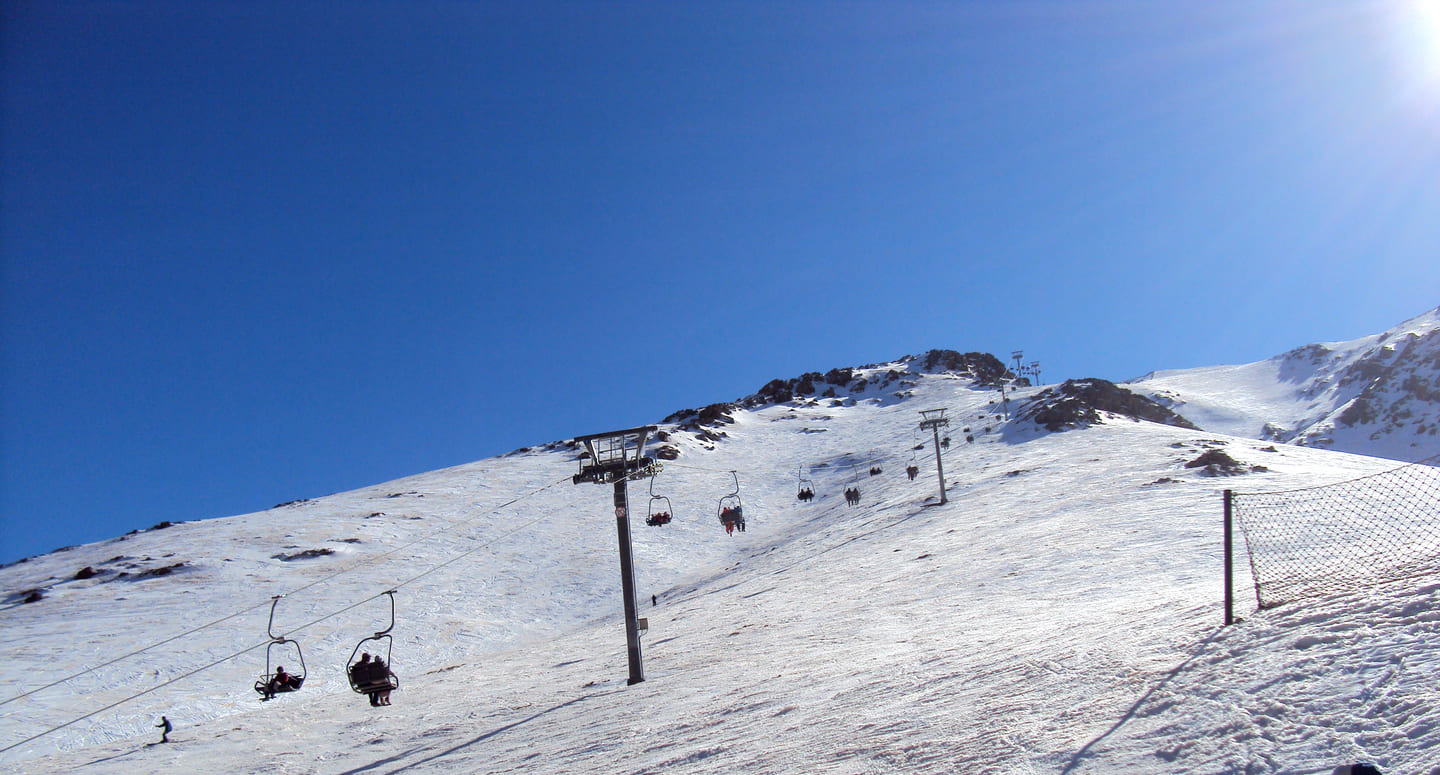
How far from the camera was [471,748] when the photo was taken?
16.2m

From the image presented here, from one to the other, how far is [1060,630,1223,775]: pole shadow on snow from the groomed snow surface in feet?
0.14

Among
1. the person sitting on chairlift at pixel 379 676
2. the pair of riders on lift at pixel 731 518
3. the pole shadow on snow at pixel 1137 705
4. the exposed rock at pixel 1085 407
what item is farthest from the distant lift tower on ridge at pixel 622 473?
the exposed rock at pixel 1085 407

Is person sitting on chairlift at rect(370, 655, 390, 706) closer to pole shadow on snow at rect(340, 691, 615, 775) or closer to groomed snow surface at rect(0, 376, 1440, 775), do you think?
groomed snow surface at rect(0, 376, 1440, 775)

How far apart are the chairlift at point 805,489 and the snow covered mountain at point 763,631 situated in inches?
65.0

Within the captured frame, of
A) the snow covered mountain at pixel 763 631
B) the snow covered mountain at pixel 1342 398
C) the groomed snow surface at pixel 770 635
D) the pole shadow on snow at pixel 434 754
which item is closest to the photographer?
the groomed snow surface at pixel 770 635

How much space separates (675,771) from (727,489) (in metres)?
65.3

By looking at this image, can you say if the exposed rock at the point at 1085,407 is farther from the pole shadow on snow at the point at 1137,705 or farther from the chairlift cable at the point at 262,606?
the pole shadow on snow at the point at 1137,705

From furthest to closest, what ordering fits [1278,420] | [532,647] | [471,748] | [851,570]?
[1278,420] → [532,647] → [851,570] → [471,748]

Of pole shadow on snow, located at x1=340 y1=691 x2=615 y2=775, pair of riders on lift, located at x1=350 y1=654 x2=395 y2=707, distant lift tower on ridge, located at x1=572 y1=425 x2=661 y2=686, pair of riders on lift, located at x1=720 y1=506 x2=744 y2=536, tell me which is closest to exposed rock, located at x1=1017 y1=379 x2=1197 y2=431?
pair of riders on lift, located at x1=720 y1=506 x2=744 y2=536

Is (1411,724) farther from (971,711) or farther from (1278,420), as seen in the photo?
(1278,420)

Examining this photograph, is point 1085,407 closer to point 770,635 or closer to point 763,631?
point 763,631

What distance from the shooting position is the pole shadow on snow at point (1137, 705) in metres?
7.40

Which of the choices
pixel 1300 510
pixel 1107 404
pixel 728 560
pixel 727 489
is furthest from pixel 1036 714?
pixel 1107 404

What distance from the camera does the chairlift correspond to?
57000mm
